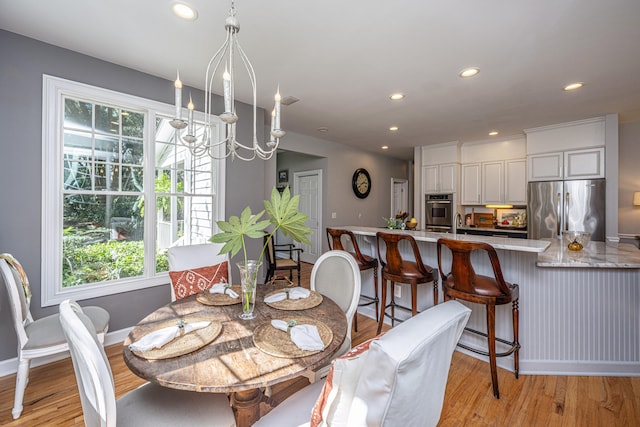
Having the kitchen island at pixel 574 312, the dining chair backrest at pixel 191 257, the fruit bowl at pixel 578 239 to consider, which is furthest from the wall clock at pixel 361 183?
the dining chair backrest at pixel 191 257

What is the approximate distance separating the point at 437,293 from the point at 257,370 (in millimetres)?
2018

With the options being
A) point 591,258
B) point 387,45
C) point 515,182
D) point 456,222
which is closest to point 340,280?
point 387,45

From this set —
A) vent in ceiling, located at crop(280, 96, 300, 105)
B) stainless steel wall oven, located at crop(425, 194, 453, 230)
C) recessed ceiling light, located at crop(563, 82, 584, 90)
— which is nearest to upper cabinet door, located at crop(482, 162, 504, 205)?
stainless steel wall oven, located at crop(425, 194, 453, 230)

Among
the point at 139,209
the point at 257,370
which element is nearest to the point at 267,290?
the point at 257,370

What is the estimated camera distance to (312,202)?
5.76 m

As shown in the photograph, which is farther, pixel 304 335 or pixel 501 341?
pixel 501 341

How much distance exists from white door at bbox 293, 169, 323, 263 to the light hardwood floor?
371cm

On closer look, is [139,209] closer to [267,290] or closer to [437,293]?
[267,290]

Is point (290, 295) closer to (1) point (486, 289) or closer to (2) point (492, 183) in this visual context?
(1) point (486, 289)

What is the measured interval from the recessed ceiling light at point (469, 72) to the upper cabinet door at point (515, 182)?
2.95m

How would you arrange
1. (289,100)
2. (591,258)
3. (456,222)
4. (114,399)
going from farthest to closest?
(456,222)
(289,100)
(591,258)
(114,399)

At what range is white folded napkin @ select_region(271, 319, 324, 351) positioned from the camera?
3.65 feet

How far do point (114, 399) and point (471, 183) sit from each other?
584 cm

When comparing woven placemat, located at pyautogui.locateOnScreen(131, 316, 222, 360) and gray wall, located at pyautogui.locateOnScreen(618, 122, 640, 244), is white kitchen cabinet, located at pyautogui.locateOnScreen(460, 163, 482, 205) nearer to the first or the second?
gray wall, located at pyautogui.locateOnScreen(618, 122, 640, 244)
